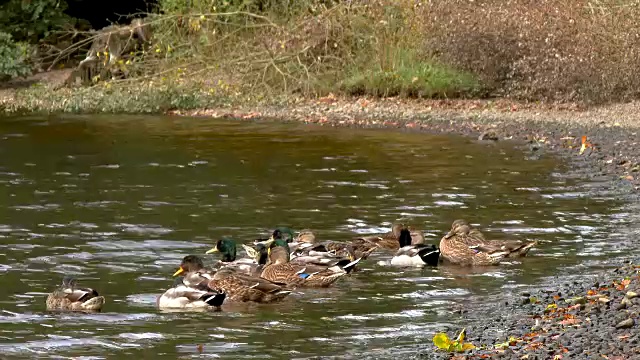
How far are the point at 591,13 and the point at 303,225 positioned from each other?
14043mm

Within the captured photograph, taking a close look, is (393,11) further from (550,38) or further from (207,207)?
(207,207)

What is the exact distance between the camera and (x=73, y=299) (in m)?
12.6

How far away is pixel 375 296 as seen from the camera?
13609 mm

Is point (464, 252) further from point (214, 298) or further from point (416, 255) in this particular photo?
point (214, 298)

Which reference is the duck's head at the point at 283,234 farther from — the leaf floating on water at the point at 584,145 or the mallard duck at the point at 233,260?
the leaf floating on water at the point at 584,145

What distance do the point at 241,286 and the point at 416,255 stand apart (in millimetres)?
2320

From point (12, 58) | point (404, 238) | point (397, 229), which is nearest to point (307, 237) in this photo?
point (397, 229)

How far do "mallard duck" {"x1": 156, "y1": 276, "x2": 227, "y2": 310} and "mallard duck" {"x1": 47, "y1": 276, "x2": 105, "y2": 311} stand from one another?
2.10 feet

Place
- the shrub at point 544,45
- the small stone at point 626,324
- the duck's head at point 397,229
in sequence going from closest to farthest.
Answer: the small stone at point 626,324
the duck's head at point 397,229
the shrub at point 544,45

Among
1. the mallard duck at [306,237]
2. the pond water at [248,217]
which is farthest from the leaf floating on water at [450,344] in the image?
the mallard duck at [306,237]

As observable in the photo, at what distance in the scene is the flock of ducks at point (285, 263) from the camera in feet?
42.3

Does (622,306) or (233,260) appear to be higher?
(622,306)

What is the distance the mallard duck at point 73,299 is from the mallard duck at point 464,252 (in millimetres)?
4446

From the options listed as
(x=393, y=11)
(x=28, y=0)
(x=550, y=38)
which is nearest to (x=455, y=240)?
(x=550, y=38)
